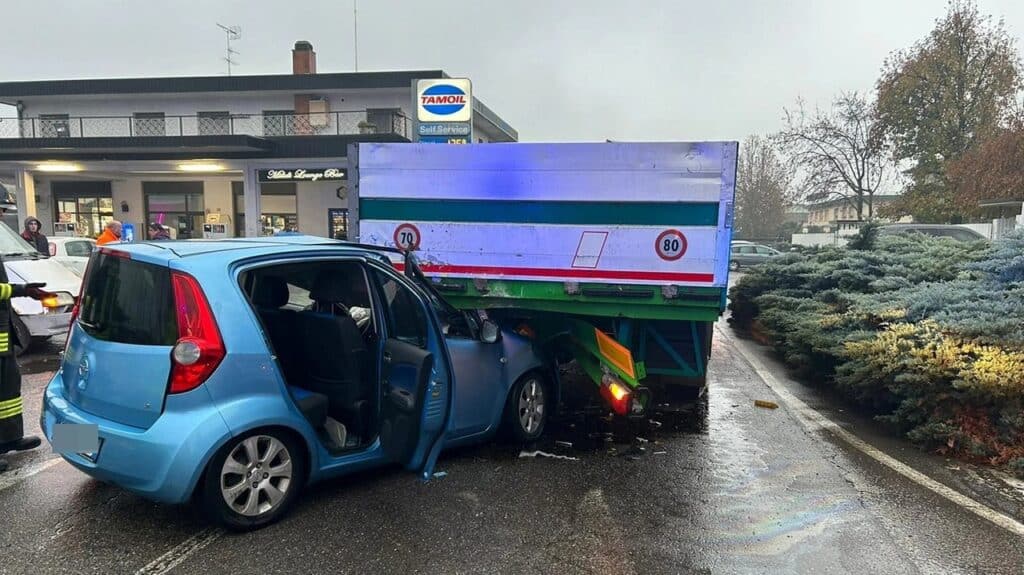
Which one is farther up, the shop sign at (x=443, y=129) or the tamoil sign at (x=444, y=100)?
the tamoil sign at (x=444, y=100)

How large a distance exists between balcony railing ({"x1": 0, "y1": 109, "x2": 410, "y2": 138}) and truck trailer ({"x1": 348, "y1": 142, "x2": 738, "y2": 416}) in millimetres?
20315

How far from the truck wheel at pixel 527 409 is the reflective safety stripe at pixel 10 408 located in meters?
3.42

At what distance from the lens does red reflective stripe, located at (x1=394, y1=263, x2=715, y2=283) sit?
5.35m

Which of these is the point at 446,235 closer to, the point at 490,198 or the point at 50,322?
the point at 490,198

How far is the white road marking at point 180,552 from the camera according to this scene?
118 inches

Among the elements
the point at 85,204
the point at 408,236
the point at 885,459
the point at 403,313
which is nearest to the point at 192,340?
the point at 403,313

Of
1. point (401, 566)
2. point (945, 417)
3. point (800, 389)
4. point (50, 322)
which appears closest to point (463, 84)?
point (50, 322)

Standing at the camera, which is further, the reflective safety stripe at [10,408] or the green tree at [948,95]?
the green tree at [948,95]

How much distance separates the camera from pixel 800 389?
7113mm

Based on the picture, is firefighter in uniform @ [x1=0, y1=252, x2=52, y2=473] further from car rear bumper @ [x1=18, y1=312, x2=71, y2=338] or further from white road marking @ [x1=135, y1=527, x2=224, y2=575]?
car rear bumper @ [x1=18, y1=312, x2=71, y2=338]

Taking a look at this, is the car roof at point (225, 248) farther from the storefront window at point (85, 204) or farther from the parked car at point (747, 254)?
the storefront window at point (85, 204)

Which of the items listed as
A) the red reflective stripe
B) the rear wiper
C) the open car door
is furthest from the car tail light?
the red reflective stripe

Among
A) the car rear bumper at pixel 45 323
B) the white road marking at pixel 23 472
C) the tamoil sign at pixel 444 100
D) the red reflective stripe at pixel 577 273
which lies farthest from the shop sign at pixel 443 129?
the white road marking at pixel 23 472

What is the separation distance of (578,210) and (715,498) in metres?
2.62
